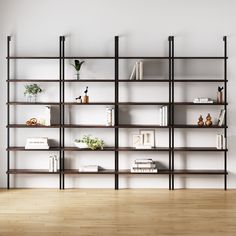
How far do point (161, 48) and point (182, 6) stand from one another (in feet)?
2.24

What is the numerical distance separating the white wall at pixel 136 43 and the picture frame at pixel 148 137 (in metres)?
0.10

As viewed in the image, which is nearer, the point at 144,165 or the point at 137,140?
the point at 144,165

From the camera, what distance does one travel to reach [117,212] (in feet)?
17.4

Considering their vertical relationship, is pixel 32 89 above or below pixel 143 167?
above

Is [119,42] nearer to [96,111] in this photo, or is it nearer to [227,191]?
[96,111]

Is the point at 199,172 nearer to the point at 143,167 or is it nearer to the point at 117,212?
the point at 143,167

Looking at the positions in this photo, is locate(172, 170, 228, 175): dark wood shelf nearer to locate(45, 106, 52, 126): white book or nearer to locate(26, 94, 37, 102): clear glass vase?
locate(45, 106, 52, 126): white book

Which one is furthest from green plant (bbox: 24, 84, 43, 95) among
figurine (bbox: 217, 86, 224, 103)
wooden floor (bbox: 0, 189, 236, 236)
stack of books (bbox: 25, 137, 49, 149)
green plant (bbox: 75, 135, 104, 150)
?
figurine (bbox: 217, 86, 224, 103)

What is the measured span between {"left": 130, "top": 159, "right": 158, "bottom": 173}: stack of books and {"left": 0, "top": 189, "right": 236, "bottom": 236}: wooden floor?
30 centimetres

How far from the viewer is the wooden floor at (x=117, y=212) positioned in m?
4.57

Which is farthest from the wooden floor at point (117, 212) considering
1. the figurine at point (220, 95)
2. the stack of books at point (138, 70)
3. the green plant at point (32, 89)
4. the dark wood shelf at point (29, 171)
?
the stack of books at point (138, 70)

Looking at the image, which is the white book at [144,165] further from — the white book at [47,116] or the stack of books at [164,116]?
the white book at [47,116]

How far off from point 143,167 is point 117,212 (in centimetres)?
148

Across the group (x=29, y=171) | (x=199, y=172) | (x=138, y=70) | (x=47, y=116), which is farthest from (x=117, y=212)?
(x=138, y=70)
